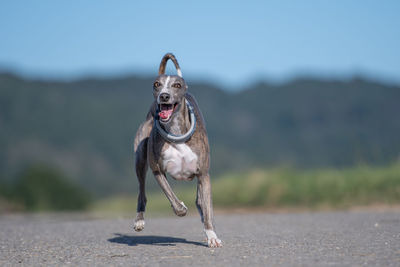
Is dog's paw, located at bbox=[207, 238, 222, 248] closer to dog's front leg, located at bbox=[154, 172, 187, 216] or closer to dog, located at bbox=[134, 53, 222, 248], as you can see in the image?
dog, located at bbox=[134, 53, 222, 248]

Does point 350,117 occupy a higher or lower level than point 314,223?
higher

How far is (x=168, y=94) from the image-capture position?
691 cm

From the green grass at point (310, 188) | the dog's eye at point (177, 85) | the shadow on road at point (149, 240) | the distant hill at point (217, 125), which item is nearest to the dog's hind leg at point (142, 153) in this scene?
the shadow on road at point (149, 240)

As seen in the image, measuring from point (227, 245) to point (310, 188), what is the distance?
9243mm

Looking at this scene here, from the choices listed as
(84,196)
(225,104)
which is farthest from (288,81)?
(84,196)

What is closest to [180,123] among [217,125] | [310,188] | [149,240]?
[149,240]

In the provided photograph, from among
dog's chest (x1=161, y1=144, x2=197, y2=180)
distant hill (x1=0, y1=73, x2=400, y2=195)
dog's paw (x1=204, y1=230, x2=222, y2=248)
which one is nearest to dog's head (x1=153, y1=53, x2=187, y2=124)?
dog's chest (x1=161, y1=144, x2=197, y2=180)

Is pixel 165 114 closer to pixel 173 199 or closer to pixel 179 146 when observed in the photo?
pixel 179 146

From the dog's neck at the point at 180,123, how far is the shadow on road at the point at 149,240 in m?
1.44

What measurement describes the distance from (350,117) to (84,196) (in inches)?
2627

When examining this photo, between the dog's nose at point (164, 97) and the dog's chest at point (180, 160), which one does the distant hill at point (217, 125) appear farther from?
the dog's nose at point (164, 97)

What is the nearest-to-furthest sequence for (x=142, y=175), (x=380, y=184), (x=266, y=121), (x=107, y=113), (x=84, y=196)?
1. (x=142, y=175)
2. (x=380, y=184)
3. (x=84, y=196)
4. (x=107, y=113)
5. (x=266, y=121)

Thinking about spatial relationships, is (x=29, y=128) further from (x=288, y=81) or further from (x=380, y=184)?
(x=380, y=184)

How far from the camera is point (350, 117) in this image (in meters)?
96.4
